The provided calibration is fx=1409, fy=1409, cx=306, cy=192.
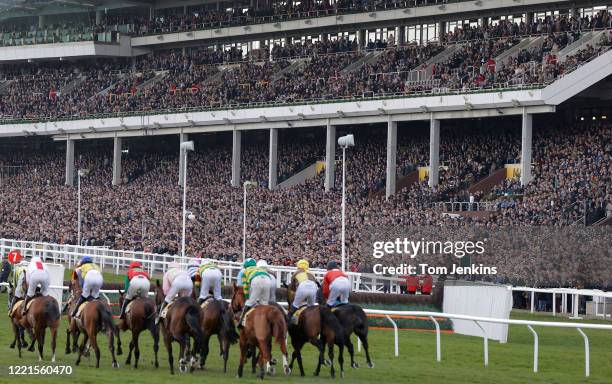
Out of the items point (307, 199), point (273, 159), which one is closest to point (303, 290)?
point (307, 199)

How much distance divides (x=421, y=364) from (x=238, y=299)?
9.80ft

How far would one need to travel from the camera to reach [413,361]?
1964 cm

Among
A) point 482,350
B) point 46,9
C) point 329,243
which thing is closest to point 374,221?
point 329,243

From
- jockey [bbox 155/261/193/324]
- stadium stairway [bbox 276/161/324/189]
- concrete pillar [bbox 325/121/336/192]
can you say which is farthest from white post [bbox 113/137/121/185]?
jockey [bbox 155/261/193/324]

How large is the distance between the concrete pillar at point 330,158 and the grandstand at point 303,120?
0.09m

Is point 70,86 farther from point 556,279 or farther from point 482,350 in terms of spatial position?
point 482,350

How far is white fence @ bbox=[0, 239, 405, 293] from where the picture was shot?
31781 mm

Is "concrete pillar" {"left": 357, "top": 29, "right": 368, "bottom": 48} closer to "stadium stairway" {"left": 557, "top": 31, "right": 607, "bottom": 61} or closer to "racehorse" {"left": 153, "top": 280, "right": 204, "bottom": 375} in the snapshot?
"stadium stairway" {"left": 557, "top": 31, "right": 607, "bottom": 61}

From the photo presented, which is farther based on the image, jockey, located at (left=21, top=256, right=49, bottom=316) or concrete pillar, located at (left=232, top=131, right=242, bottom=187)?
concrete pillar, located at (left=232, top=131, right=242, bottom=187)

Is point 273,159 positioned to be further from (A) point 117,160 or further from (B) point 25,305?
(B) point 25,305

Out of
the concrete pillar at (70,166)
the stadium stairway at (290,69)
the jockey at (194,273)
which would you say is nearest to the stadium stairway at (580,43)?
the stadium stairway at (290,69)

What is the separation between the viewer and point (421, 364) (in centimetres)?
1923

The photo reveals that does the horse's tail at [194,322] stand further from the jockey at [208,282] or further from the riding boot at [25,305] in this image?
the riding boot at [25,305]

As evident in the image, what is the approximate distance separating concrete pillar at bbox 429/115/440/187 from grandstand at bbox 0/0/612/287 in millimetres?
71
